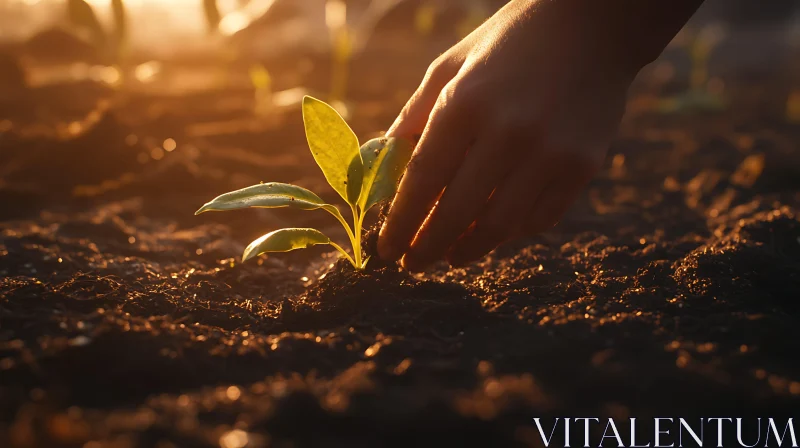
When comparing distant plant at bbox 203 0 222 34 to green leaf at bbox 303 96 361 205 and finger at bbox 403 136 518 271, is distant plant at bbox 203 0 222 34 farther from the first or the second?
finger at bbox 403 136 518 271

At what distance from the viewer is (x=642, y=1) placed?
113 cm

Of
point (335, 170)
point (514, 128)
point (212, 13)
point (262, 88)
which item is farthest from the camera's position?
point (262, 88)

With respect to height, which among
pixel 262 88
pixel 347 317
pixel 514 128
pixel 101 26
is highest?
pixel 101 26

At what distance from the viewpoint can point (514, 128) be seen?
41.4 inches

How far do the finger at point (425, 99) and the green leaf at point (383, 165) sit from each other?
0.03m

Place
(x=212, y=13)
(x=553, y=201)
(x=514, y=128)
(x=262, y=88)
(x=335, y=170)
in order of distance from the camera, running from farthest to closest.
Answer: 1. (x=262, y=88)
2. (x=212, y=13)
3. (x=335, y=170)
4. (x=553, y=201)
5. (x=514, y=128)

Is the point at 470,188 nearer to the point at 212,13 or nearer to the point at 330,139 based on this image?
the point at 330,139

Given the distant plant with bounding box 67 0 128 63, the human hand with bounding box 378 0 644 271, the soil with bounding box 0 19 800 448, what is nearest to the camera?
the soil with bounding box 0 19 800 448

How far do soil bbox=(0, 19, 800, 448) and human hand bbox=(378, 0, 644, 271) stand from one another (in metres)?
0.23

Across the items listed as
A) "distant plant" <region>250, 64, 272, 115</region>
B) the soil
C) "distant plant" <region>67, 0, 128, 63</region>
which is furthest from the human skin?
"distant plant" <region>67, 0, 128, 63</region>

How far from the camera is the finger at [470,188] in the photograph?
1.07 meters

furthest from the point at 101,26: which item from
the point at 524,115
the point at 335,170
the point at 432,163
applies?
the point at 524,115

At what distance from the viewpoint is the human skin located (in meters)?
1.07

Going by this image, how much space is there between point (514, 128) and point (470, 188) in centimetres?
13
